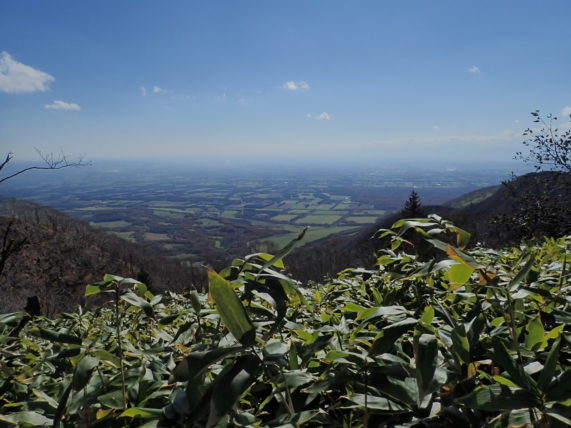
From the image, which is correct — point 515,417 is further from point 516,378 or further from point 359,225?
point 359,225

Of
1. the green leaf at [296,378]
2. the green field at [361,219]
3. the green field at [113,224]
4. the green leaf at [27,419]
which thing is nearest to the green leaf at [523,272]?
the green leaf at [296,378]

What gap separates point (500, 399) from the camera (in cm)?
64

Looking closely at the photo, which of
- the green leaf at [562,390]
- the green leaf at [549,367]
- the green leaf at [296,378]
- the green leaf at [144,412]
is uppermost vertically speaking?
the green leaf at [549,367]

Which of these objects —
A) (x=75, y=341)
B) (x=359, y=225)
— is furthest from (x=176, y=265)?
(x=75, y=341)

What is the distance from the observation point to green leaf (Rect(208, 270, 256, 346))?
602 mm

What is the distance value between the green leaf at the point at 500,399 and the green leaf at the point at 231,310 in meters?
0.44

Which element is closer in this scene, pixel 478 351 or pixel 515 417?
pixel 515 417

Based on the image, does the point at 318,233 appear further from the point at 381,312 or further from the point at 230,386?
the point at 230,386

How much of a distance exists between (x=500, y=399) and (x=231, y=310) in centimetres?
51

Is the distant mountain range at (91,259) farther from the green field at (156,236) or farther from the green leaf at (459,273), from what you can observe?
the green leaf at (459,273)

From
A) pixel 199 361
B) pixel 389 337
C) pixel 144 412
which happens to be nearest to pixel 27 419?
pixel 144 412

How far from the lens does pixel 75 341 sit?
1.06 m

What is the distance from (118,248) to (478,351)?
307ft

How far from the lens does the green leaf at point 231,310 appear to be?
0.60m
